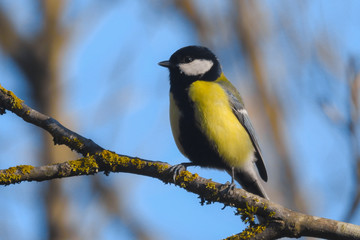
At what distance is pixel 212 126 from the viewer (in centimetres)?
404

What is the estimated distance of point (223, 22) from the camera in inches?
255

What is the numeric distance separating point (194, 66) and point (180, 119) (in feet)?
2.39

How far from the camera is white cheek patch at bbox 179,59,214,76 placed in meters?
4.54

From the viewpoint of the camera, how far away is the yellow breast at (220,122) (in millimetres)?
4043

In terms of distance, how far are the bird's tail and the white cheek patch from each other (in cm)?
94

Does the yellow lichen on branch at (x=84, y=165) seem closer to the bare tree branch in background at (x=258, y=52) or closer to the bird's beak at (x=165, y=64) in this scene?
the bird's beak at (x=165, y=64)

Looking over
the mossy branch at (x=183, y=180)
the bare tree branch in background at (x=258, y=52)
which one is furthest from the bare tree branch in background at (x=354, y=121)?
the bare tree branch in background at (x=258, y=52)

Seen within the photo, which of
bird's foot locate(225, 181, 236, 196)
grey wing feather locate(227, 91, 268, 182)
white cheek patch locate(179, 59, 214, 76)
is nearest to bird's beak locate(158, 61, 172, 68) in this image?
white cheek patch locate(179, 59, 214, 76)

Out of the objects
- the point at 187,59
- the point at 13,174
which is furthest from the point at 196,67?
the point at 13,174

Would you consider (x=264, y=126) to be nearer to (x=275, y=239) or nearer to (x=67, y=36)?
(x=67, y=36)

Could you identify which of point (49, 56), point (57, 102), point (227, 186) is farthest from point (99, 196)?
point (227, 186)

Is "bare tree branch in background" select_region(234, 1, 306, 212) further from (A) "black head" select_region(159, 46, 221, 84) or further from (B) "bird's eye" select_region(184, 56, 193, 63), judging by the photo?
(B) "bird's eye" select_region(184, 56, 193, 63)

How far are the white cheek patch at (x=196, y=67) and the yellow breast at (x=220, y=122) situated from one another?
0.26m

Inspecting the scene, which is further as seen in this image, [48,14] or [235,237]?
[48,14]
